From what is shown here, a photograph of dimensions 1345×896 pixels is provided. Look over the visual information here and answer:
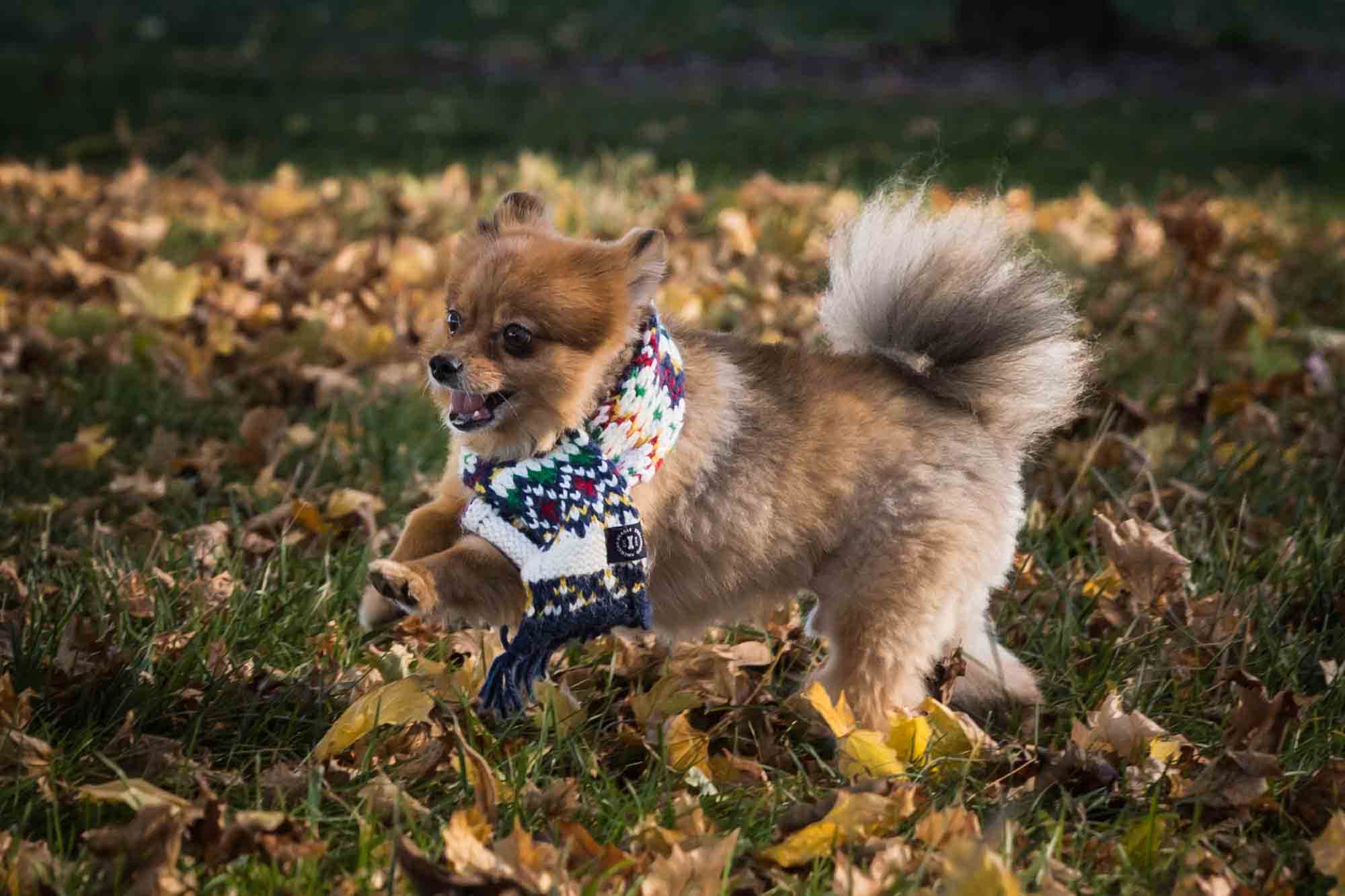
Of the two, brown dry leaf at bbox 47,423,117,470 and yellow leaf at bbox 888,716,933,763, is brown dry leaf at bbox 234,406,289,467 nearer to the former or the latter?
brown dry leaf at bbox 47,423,117,470

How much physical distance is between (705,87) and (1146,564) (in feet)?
35.7

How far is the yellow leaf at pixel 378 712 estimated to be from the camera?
91.9 inches

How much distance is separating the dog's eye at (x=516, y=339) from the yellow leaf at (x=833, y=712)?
2.59 ft

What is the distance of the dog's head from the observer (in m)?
2.38

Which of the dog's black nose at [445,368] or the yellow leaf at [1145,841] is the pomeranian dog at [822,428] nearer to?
the dog's black nose at [445,368]

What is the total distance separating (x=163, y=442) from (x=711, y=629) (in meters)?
1.65

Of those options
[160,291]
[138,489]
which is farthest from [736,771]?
[160,291]

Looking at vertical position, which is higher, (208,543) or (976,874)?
(976,874)

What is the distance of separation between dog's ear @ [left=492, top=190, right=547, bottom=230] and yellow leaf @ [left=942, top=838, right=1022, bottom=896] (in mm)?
1494

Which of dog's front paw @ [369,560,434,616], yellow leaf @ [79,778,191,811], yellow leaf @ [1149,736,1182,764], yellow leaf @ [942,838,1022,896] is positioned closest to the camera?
yellow leaf @ [942,838,1022,896]

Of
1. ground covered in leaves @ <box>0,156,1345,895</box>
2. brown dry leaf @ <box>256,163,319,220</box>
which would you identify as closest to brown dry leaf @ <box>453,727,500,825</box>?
ground covered in leaves @ <box>0,156,1345,895</box>

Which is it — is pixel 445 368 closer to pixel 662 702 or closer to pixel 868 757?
pixel 662 702

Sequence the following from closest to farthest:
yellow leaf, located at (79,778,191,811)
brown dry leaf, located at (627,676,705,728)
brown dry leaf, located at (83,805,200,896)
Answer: brown dry leaf, located at (83,805,200,896) < yellow leaf, located at (79,778,191,811) < brown dry leaf, located at (627,676,705,728)

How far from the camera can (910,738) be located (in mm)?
2463
